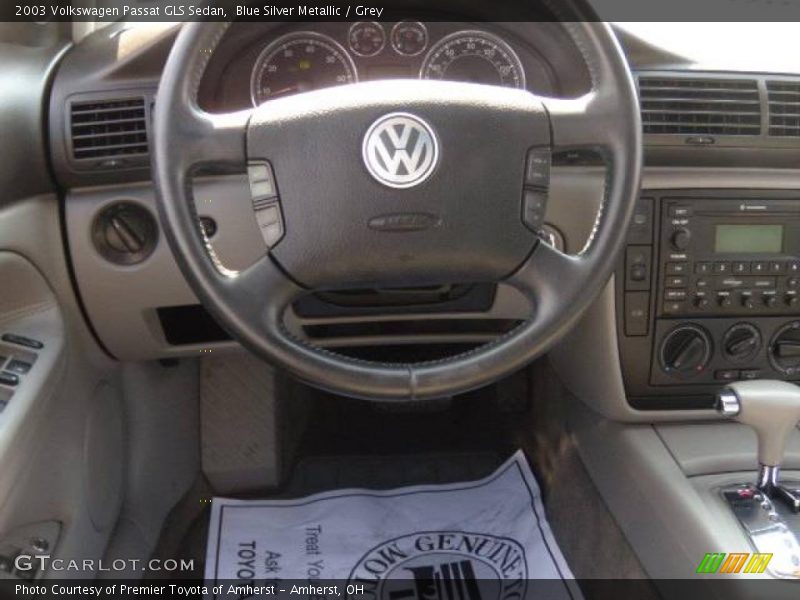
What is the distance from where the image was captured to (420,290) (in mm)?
1323

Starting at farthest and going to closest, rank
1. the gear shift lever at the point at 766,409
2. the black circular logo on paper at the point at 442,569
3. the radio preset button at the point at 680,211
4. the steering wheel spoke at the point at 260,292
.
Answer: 1. the black circular logo on paper at the point at 442,569
2. the radio preset button at the point at 680,211
3. the gear shift lever at the point at 766,409
4. the steering wheel spoke at the point at 260,292

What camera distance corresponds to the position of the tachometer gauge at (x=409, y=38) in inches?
47.8

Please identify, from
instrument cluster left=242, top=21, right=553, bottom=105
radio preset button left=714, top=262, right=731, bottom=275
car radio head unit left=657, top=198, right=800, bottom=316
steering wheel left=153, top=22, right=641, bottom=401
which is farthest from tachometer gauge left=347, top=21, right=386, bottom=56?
radio preset button left=714, top=262, right=731, bottom=275

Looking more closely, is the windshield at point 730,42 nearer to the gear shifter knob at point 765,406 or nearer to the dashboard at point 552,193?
the dashboard at point 552,193

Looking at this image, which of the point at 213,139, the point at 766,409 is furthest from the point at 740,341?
the point at 213,139

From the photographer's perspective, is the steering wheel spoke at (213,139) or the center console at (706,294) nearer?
the steering wheel spoke at (213,139)

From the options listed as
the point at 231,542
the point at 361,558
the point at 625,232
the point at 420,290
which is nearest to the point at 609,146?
the point at 625,232

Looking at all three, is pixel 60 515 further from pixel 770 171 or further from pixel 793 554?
pixel 770 171

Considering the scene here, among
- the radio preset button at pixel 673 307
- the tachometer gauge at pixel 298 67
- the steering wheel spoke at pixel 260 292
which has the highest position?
the tachometer gauge at pixel 298 67

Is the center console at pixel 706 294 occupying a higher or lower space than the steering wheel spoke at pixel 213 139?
lower

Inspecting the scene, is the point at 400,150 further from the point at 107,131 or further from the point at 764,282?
the point at 764,282

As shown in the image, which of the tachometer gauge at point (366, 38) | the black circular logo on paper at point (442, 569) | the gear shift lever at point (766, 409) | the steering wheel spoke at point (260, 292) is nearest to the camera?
the steering wheel spoke at point (260, 292)

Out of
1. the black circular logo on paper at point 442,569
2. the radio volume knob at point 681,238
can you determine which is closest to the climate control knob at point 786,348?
the radio volume knob at point 681,238

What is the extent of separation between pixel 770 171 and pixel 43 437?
1.12 metres
